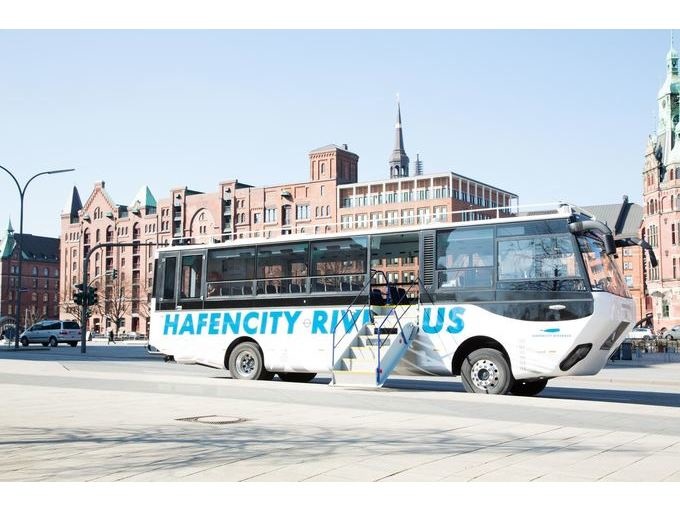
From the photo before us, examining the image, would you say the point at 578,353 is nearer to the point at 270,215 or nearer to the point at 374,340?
the point at 374,340

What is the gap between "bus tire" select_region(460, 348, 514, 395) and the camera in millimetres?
14531

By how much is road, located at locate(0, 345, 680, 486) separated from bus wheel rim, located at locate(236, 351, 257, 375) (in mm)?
2963

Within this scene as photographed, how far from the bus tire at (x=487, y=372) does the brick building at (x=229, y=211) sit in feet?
268

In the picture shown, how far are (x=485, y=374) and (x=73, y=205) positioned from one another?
14057 cm

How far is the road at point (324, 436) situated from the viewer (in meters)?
6.86

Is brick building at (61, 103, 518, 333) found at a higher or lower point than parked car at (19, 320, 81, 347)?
higher

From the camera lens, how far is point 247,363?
18.5m

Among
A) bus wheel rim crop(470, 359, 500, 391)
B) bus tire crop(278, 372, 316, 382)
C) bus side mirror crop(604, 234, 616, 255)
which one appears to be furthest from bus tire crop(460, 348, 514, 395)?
bus tire crop(278, 372, 316, 382)

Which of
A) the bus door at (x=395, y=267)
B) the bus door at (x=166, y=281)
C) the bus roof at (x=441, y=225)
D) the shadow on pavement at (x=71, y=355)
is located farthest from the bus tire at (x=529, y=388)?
the shadow on pavement at (x=71, y=355)

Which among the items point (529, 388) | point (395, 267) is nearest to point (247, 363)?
point (395, 267)

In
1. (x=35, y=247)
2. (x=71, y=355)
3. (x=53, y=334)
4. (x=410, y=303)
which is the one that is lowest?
(x=71, y=355)

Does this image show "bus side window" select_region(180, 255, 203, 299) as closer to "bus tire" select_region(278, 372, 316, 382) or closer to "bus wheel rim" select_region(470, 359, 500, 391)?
"bus tire" select_region(278, 372, 316, 382)

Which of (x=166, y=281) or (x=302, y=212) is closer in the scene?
(x=166, y=281)
